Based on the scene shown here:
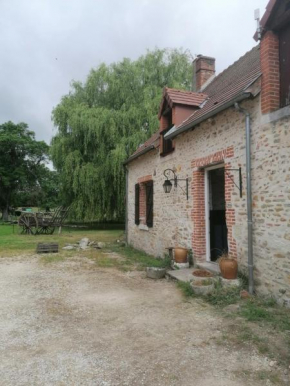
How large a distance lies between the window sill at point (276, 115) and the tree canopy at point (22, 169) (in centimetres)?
2781

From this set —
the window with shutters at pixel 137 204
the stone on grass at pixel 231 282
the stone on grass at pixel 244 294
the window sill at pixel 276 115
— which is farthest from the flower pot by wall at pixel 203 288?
the window with shutters at pixel 137 204

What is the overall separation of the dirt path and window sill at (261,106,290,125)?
2.93 metres

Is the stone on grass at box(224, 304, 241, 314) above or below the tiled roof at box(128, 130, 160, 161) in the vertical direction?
below

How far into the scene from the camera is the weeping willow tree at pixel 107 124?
15.6 metres

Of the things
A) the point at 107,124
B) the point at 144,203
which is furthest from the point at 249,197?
the point at 107,124

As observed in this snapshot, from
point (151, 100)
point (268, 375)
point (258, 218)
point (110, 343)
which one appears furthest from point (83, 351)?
point (151, 100)

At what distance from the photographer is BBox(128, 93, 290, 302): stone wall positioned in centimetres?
413

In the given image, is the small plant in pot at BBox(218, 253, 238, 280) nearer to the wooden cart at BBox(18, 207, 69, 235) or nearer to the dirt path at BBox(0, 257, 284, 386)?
the dirt path at BBox(0, 257, 284, 386)

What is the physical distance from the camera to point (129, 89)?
16906 millimetres

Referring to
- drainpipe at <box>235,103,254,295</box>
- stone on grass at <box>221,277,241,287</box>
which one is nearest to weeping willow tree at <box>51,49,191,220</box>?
drainpipe at <box>235,103,254,295</box>

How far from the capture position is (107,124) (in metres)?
15.6

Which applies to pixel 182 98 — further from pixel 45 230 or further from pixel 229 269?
pixel 45 230

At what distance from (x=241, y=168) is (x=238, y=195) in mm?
484

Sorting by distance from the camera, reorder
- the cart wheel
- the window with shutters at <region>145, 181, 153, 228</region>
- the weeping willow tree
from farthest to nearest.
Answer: the weeping willow tree, the cart wheel, the window with shutters at <region>145, 181, 153, 228</region>
